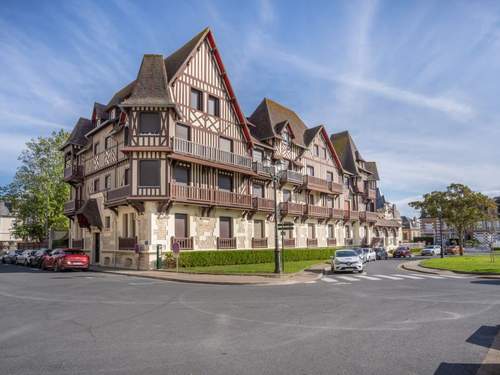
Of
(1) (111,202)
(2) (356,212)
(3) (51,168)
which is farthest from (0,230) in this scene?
(2) (356,212)

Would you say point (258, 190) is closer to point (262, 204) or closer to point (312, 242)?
point (262, 204)

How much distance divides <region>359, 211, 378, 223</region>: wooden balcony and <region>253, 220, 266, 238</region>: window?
1916cm

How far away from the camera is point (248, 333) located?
7781 mm

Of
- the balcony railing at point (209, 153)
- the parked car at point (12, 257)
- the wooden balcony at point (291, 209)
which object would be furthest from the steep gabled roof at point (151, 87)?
the parked car at point (12, 257)

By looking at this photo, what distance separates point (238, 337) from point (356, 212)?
42.4 m

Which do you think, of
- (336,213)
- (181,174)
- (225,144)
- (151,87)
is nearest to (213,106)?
(225,144)

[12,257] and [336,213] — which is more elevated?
[336,213]

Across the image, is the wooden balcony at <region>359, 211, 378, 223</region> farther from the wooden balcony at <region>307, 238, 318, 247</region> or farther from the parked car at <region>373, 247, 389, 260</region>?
the wooden balcony at <region>307, 238, 318, 247</region>

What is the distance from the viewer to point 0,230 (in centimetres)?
7462

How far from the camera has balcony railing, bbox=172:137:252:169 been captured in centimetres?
2634

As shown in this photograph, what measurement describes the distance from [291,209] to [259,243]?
4999 mm

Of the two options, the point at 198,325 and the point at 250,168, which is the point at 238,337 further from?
the point at 250,168

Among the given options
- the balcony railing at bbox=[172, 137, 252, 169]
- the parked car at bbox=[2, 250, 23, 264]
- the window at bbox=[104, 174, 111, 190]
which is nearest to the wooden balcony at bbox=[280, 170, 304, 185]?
the balcony railing at bbox=[172, 137, 252, 169]

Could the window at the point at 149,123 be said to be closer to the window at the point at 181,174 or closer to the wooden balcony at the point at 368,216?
the window at the point at 181,174
